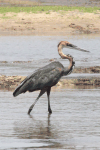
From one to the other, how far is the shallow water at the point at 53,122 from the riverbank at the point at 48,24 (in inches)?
1391

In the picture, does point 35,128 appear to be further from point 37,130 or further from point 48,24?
point 48,24

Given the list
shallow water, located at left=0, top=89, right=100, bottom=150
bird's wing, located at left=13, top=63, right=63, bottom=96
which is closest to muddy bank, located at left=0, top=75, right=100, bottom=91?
shallow water, located at left=0, top=89, right=100, bottom=150

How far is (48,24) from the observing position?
159ft

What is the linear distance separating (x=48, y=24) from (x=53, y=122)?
40.1 m

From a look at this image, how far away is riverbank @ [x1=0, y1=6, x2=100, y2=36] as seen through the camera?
48.0m

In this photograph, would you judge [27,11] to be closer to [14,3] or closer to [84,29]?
[84,29]

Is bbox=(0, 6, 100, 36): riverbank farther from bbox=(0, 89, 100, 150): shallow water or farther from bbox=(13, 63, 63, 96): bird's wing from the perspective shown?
bbox=(13, 63, 63, 96): bird's wing

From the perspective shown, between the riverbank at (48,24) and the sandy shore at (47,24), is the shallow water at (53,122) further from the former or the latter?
the sandy shore at (47,24)

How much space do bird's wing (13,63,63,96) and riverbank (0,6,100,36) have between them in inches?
1450

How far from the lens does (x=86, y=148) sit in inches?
265

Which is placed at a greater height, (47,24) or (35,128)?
(35,128)

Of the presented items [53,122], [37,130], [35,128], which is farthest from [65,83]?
[37,130]

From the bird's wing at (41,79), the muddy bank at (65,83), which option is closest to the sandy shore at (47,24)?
the muddy bank at (65,83)

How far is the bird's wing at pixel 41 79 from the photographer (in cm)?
985
